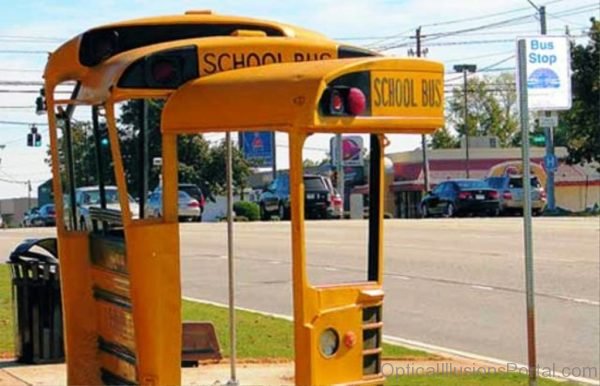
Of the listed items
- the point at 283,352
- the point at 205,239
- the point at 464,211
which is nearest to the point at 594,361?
the point at 283,352

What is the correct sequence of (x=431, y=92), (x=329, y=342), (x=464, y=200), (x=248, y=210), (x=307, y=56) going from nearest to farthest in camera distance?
(x=329, y=342)
(x=431, y=92)
(x=307, y=56)
(x=464, y=200)
(x=248, y=210)

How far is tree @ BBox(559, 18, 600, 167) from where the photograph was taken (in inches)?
2023

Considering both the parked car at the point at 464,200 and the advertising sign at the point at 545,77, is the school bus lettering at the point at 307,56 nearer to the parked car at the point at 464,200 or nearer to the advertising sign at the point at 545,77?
the advertising sign at the point at 545,77

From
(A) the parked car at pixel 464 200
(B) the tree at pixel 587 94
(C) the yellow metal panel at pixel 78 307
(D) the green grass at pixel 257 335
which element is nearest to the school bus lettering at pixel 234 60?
(C) the yellow metal panel at pixel 78 307

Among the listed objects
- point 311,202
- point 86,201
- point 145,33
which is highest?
point 145,33

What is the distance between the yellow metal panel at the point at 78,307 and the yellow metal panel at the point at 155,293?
102 centimetres

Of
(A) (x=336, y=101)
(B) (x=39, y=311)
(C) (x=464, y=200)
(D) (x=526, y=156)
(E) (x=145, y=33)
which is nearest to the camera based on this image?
(A) (x=336, y=101)

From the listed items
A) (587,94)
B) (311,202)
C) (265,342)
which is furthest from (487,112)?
(265,342)

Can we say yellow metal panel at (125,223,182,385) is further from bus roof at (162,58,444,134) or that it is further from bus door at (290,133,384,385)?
bus door at (290,133,384,385)

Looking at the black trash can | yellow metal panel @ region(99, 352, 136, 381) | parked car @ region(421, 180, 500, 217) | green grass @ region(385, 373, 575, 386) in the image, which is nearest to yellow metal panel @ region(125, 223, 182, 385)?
yellow metal panel @ region(99, 352, 136, 381)

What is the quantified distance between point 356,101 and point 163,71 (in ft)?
3.85

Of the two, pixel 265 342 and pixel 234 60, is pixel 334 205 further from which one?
pixel 234 60

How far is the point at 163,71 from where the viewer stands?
6.01 m

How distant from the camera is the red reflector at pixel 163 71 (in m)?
6.00
